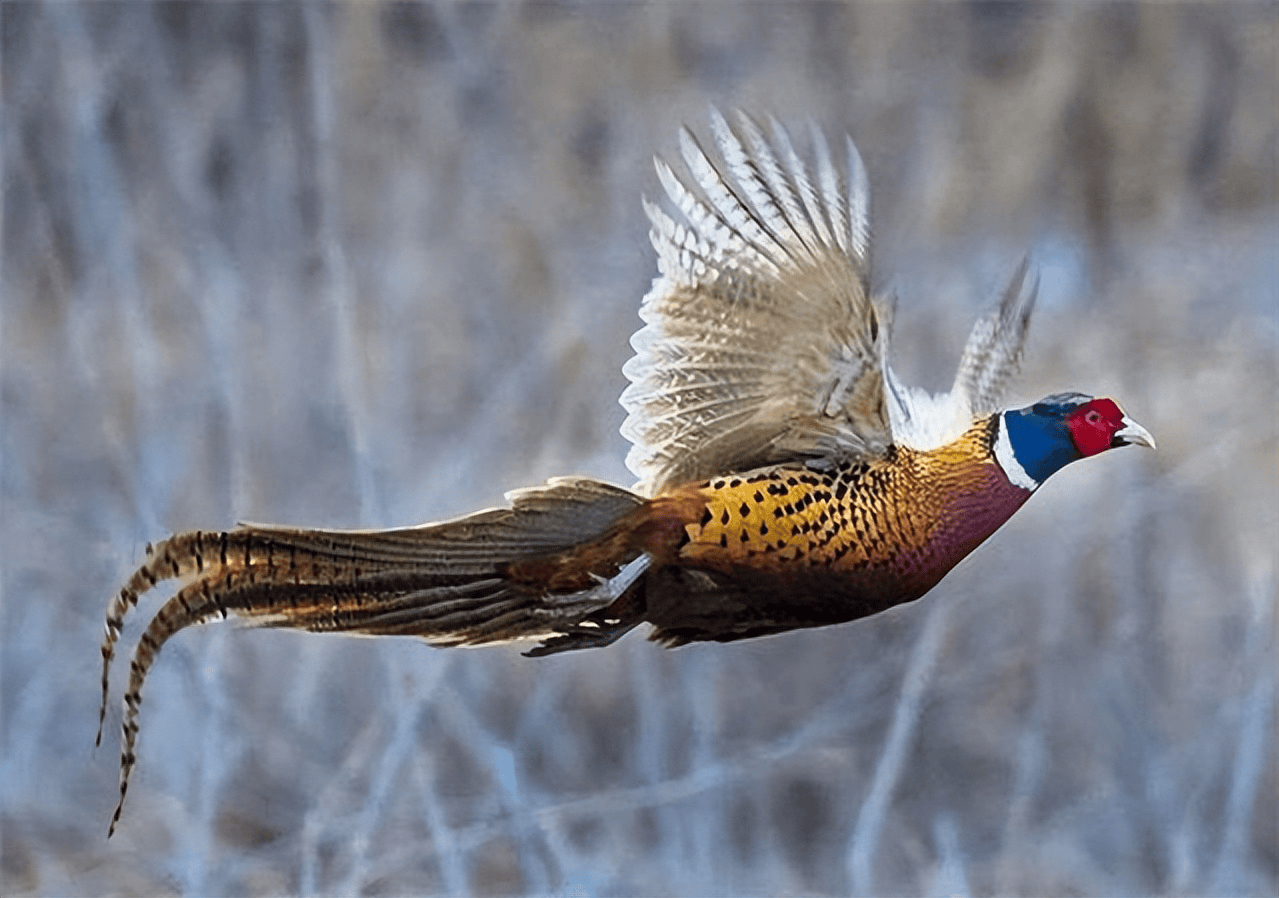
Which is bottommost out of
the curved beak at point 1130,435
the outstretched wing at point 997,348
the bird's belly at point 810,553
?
the bird's belly at point 810,553

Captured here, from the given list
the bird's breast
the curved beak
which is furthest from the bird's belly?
the curved beak

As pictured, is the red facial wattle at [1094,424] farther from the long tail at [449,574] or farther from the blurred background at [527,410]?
the long tail at [449,574]

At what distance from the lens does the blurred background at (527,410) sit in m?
2.11

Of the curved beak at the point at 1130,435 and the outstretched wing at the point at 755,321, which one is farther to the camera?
the curved beak at the point at 1130,435

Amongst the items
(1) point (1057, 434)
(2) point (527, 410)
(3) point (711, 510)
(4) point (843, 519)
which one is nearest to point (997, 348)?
(1) point (1057, 434)

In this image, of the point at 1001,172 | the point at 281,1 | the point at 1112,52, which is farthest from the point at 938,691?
the point at 281,1

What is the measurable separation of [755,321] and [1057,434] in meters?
0.41

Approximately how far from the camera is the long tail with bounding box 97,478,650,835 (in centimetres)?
205

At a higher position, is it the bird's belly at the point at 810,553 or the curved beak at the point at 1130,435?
the curved beak at the point at 1130,435

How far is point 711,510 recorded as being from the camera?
6.73ft

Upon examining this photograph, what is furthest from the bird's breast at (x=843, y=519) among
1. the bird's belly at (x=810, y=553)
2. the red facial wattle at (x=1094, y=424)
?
the red facial wattle at (x=1094, y=424)

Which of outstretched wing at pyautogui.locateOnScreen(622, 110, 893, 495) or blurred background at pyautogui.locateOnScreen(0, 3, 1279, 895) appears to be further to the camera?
blurred background at pyautogui.locateOnScreen(0, 3, 1279, 895)

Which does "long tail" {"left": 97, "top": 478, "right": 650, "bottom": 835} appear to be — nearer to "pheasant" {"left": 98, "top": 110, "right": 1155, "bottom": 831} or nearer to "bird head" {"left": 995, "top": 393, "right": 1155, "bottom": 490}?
"pheasant" {"left": 98, "top": 110, "right": 1155, "bottom": 831}

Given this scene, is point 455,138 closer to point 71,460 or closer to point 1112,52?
point 71,460
